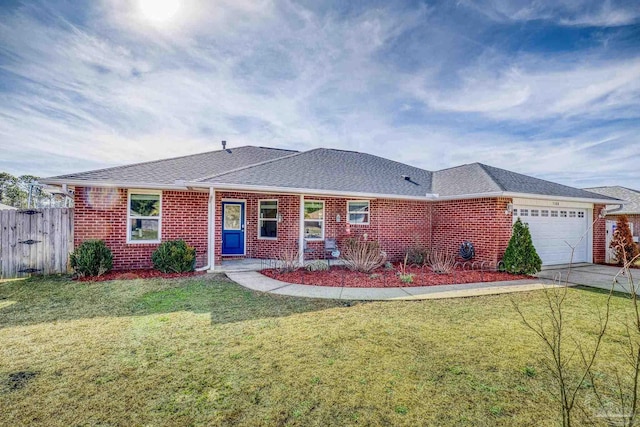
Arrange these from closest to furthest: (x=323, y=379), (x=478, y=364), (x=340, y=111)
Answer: (x=323, y=379)
(x=478, y=364)
(x=340, y=111)

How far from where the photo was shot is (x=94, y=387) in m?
3.20

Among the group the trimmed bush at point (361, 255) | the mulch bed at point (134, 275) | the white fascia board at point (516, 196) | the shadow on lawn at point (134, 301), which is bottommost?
the shadow on lawn at point (134, 301)

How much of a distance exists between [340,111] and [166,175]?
7484mm

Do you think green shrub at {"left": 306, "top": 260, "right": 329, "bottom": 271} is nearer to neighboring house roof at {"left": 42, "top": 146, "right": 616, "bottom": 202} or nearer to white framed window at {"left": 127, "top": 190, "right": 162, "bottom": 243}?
neighboring house roof at {"left": 42, "top": 146, "right": 616, "bottom": 202}

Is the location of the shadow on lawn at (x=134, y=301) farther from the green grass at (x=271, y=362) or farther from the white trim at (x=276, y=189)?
the white trim at (x=276, y=189)

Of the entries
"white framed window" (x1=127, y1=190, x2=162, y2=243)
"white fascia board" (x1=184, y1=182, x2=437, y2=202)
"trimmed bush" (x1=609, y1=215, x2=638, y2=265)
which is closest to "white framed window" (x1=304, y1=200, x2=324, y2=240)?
"white fascia board" (x1=184, y1=182, x2=437, y2=202)

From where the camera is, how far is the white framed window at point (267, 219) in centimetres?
1209

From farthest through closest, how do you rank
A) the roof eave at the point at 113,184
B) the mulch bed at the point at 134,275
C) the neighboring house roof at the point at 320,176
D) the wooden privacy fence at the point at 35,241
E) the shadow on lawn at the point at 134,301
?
the neighboring house roof at the point at 320,176, the roof eave at the point at 113,184, the wooden privacy fence at the point at 35,241, the mulch bed at the point at 134,275, the shadow on lawn at the point at 134,301

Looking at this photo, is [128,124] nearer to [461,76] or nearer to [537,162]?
[461,76]

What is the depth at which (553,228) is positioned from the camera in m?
11.7

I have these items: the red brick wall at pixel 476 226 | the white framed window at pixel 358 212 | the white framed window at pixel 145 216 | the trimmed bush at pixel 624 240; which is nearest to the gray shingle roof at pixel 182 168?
the white framed window at pixel 145 216

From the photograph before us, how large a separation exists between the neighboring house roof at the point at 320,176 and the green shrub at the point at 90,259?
1956mm

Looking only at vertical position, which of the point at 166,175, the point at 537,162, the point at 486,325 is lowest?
the point at 486,325

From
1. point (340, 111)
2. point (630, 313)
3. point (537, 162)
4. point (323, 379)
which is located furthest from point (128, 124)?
point (537, 162)
